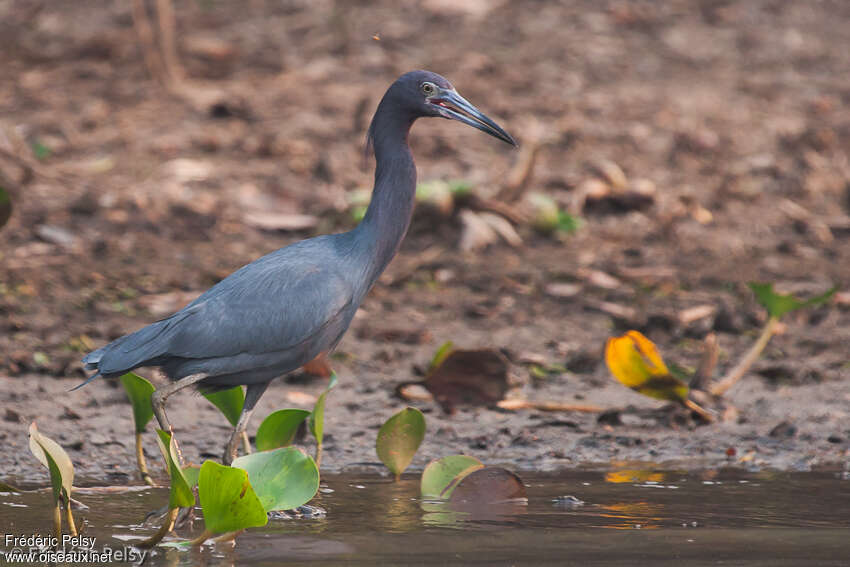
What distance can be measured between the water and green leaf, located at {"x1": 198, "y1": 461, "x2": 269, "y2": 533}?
219 millimetres

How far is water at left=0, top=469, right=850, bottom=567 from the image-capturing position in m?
3.85

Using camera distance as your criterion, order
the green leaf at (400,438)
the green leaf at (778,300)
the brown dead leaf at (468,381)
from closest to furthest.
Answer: the green leaf at (400,438), the green leaf at (778,300), the brown dead leaf at (468,381)

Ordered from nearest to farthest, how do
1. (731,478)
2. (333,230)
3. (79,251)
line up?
(731,478), (79,251), (333,230)

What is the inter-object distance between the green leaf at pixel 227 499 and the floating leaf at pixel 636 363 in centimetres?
210

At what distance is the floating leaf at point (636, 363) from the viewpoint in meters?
5.29

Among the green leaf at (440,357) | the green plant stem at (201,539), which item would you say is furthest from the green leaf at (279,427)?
the green leaf at (440,357)

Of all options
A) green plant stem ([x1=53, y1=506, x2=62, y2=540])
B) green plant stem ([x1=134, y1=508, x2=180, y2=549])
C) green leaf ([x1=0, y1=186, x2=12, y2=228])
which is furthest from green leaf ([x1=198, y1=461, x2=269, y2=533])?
green leaf ([x1=0, y1=186, x2=12, y2=228])

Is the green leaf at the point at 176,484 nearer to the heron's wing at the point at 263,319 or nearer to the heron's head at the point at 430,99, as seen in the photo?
the heron's wing at the point at 263,319

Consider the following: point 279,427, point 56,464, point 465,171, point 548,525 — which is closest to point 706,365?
point 548,525

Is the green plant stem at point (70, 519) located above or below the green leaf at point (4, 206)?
below

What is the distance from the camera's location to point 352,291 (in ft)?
15.3

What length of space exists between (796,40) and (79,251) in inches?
285

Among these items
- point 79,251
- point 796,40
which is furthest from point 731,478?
point 796,40

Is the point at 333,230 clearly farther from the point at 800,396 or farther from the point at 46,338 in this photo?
the point at 800,396
